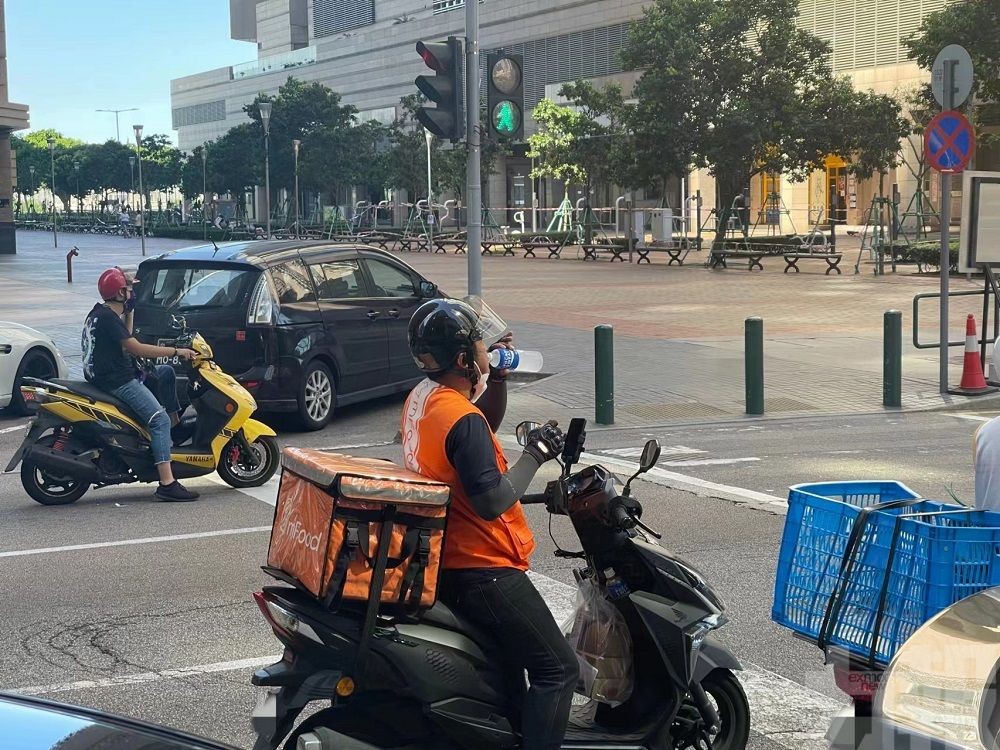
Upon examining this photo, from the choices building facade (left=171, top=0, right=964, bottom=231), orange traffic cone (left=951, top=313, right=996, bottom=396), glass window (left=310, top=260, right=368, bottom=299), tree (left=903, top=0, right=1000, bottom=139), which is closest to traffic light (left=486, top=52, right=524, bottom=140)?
glass window (left=310, top=260, right=368, bottom=299)

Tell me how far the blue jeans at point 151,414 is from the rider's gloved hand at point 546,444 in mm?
5818

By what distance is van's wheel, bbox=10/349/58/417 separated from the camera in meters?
13.5

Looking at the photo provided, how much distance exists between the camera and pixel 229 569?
7219 millimetres

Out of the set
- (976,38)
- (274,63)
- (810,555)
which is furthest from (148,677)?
(274,63)

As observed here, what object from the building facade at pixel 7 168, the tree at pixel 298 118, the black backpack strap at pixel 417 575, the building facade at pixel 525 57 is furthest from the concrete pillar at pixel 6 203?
the black backpack strap at pixel 417 575

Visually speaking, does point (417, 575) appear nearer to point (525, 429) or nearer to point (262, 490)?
point (525, 429)

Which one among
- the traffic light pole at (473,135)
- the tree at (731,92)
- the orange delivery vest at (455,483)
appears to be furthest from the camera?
the tree at (731,92)

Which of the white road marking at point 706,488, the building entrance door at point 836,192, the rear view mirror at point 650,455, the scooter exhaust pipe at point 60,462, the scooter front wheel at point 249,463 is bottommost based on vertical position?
the white road marking at point 706,488

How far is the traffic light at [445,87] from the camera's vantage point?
1373 centimetres

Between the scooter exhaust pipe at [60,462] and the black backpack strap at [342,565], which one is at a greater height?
the black backpack strap at [342,565]

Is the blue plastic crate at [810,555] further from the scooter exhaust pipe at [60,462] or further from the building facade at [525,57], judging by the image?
the building facade at [525,57]

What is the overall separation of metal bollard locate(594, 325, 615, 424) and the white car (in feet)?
18.6

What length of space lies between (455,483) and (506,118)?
35.0ft

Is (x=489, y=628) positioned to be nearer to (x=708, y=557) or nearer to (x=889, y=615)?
(x=889, y=615)
